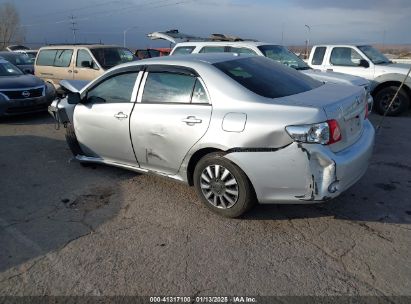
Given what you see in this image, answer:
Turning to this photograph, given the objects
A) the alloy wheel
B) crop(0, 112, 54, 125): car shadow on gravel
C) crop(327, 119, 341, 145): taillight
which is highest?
crop(327, 119, 341, 145): taillight

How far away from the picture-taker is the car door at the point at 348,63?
9234 mm

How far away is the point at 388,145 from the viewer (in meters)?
6.37

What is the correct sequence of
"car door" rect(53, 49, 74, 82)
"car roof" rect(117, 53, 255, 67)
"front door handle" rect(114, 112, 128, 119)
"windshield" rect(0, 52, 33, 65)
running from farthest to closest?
"windshield" rect(0, 52, 33, 65) → "car door" rect(53, 49, 74, 82) → "front door handle" rect(114, 112, 128, 119) → "car roof" rect(117, 53, 255, 67)

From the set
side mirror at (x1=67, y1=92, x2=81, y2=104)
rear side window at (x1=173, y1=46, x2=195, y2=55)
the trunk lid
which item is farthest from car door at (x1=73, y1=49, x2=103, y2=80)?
the trunk lid

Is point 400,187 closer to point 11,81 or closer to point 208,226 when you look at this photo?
point 208,226

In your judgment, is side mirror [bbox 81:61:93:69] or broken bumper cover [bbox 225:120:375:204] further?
side mirror [bbox 81:61:93:69]

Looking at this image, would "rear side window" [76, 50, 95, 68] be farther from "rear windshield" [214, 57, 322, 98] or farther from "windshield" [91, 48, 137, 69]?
"rear windshield" [214, 57, 322, 98]

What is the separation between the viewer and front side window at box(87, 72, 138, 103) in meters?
4.54

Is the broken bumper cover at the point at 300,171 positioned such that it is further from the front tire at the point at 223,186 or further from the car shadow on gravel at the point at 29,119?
the car shadow on gravel at the point at 29,119

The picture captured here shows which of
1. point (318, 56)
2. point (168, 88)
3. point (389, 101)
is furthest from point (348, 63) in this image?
point (168, 88)

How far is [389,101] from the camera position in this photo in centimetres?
901

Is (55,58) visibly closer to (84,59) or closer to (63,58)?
(63,58)

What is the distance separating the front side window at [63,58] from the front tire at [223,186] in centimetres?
861

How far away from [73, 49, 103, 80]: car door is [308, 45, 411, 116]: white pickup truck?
19.4ft
